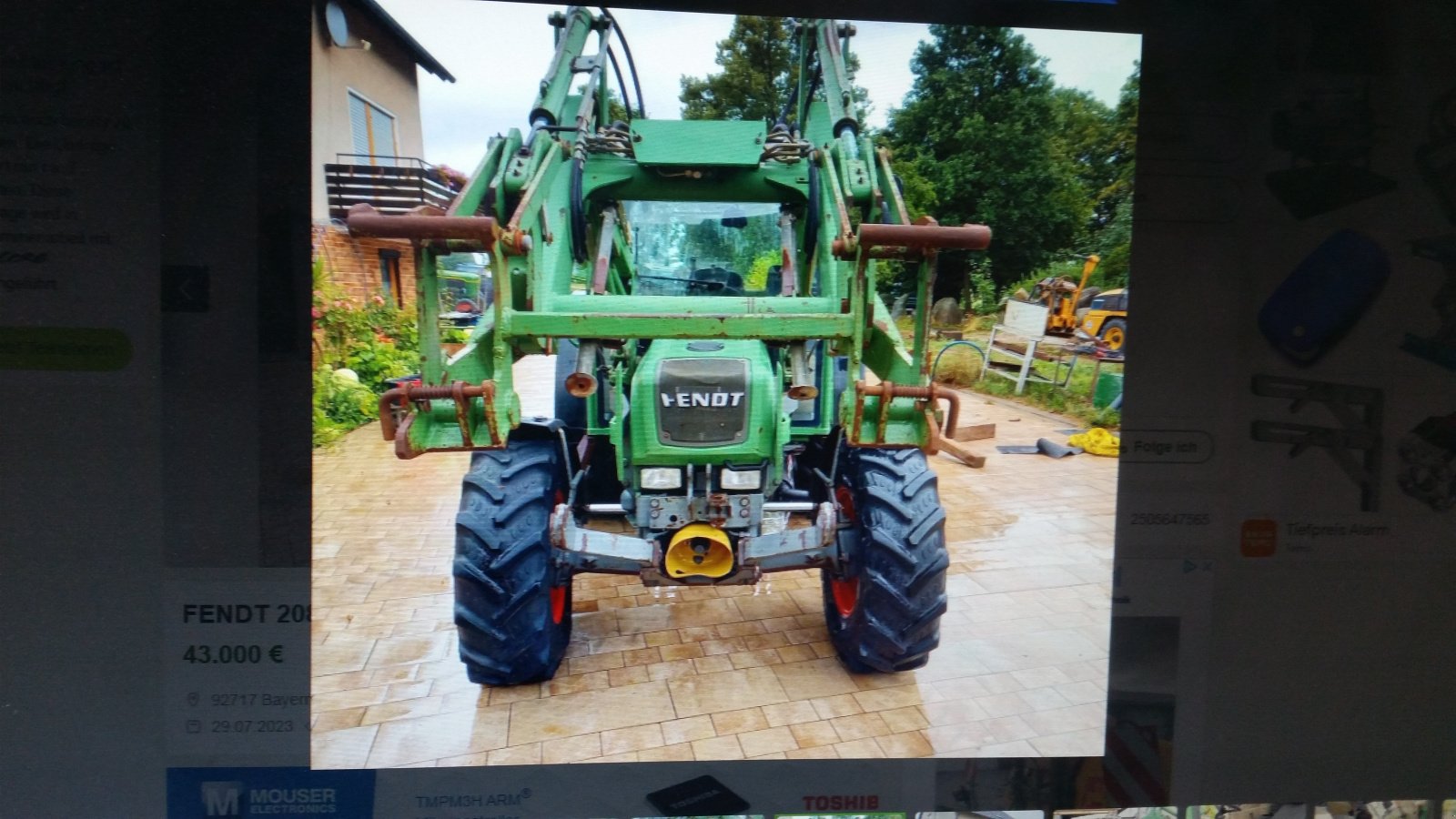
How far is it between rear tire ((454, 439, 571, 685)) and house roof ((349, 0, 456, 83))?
94cm

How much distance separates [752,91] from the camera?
174 cm

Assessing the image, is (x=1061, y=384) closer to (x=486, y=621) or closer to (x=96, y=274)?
(x=486, y=621)

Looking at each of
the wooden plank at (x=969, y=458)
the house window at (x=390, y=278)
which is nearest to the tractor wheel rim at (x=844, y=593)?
the wooden plank at (x=969, y=458)

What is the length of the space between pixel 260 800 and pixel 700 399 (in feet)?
3.81

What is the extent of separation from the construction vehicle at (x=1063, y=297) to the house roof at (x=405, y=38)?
1.10 m

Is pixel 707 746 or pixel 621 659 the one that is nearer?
pixel 707 746

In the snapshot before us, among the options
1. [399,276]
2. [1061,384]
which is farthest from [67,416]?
[1061,384]

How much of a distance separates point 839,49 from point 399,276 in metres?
1.23

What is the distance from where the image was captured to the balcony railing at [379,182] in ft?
3.67

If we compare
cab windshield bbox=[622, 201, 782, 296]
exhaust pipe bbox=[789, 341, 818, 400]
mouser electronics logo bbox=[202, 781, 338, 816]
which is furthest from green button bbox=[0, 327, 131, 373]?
cab windshield bbox=[622, 201, 782, 296]

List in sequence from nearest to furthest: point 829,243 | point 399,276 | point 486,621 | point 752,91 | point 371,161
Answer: point 371,161 < point 399,276 < point 486,621 < point 752,91 < point 829,243

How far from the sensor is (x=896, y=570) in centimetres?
171

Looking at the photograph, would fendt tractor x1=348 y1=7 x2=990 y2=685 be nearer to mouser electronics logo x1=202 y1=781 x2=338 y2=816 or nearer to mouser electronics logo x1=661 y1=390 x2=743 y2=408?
mouser electronics logo x1=661 y1=390 x2=743 y2=408

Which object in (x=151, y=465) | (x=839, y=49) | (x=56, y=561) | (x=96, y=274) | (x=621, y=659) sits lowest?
(x=621, y=659)
